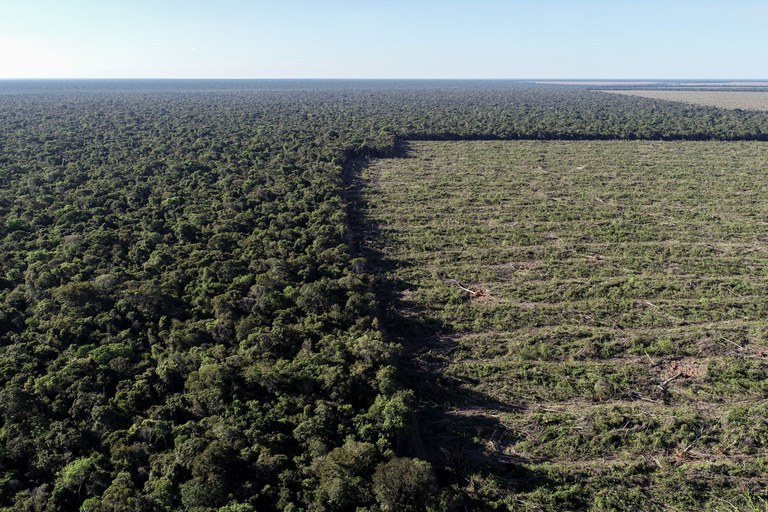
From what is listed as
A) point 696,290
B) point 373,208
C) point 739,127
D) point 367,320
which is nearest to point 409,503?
point 367,320

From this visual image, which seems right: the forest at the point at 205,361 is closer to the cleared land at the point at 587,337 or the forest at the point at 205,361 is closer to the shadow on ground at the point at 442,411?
the shadow on ground at the point at 442,411

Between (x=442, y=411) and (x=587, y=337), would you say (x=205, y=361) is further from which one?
(x=587, y=337)

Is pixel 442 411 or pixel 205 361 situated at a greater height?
pixel 205 361

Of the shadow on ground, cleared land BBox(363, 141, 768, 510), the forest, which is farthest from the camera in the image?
the shadow on ground

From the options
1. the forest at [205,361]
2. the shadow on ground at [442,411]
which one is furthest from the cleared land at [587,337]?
the forest at [205,361]

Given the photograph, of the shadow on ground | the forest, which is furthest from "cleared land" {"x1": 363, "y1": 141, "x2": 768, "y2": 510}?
the forest

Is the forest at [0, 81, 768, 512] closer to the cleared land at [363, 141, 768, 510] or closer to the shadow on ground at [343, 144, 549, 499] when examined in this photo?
the shadow on ground at [343, 144, 549, 499]

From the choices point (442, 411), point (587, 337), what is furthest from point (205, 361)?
point (587, 337)

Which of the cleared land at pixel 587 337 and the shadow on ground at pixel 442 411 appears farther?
the shadow on ground at pixel 442 411
